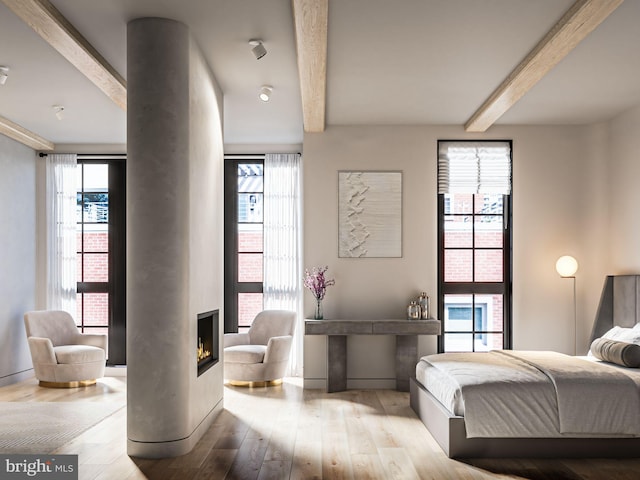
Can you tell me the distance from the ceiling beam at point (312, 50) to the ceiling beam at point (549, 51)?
1.54m

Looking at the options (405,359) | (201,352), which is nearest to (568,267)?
(405,359)

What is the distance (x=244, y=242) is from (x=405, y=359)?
2782 millimetres

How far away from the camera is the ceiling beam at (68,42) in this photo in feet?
12.5

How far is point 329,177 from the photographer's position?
725 centimetres

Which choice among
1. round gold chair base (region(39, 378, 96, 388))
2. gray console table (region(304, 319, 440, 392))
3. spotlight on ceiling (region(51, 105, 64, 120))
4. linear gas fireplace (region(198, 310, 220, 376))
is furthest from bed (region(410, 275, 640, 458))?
spotlight on ceiling (region(51, 105, 64, 120))

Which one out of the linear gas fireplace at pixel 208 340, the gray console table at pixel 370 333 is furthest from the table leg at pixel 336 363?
the linear gas fireplace at pixel 208 340

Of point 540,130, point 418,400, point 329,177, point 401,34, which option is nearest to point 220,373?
point 418,400

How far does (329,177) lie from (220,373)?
2616 millimetres

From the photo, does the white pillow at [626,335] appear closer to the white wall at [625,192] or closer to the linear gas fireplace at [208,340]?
the white wall at [625,192]

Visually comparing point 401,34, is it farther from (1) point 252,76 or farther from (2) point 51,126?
(2) point 51,126

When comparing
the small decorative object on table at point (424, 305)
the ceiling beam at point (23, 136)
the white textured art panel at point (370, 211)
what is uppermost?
the ceiling beam at point (23, 136)

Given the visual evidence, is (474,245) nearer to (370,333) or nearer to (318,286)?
(370,333)

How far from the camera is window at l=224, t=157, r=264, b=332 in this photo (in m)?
8.41

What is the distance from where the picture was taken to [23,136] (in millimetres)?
7484
